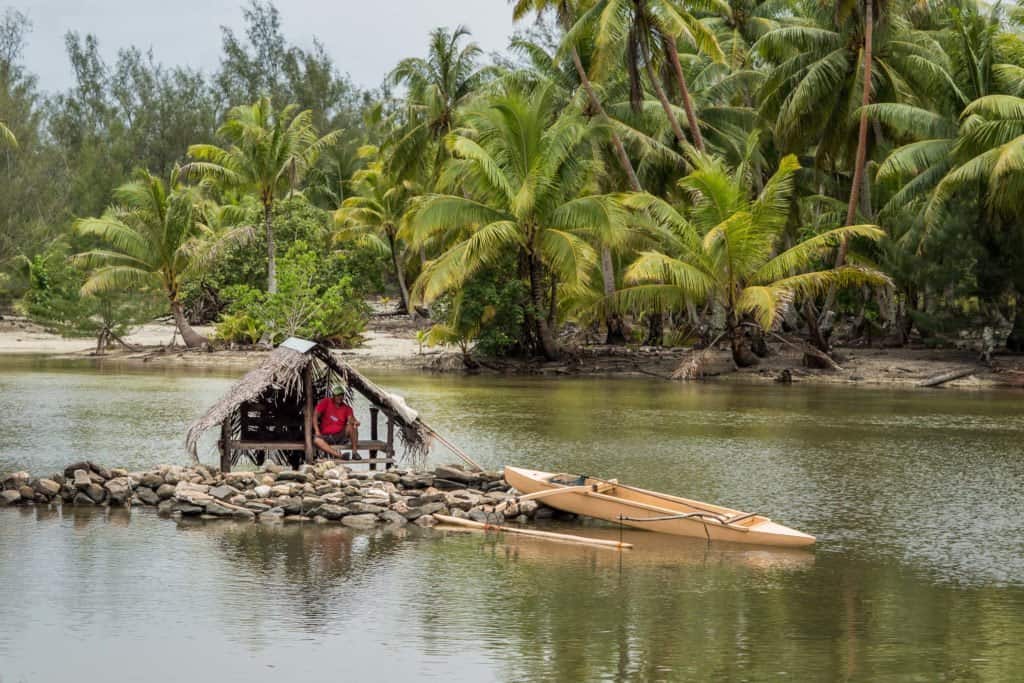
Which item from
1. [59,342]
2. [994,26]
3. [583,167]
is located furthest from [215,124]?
[994,26]

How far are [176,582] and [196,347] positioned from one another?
31612mm

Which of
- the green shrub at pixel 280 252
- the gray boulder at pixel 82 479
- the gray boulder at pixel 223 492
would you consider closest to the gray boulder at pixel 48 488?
the gray boulder at pixel 82 479

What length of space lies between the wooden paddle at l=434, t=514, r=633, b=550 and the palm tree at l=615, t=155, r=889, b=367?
57.4 feet

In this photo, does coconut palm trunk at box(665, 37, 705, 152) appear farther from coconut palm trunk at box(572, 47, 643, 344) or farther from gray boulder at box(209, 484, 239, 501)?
gray boulder at box(209, 484, 239, 501)

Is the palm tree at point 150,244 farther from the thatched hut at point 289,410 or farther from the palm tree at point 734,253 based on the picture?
the thatched hut at point 289,410

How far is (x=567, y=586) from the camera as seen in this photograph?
39.9 ft

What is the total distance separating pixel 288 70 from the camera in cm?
7769

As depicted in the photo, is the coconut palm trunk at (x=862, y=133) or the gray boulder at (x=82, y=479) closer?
the gray boulder at (x=82, y=479)

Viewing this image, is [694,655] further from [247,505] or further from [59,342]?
[59,342]

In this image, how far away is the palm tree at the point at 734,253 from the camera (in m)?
31.8

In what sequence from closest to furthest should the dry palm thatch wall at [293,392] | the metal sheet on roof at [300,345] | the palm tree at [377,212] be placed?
1. the dry palm thatch wall at [293,392]
2. the metal sheet on roof at [300,345]
3. the palm tree at [377,212]

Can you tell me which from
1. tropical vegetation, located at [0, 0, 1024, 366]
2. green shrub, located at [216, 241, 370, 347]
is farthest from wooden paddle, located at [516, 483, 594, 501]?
green shrub, located at [216, 241, 370, 347]

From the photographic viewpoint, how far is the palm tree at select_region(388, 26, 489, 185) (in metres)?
41.8

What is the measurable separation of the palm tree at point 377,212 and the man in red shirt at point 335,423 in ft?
97.3
